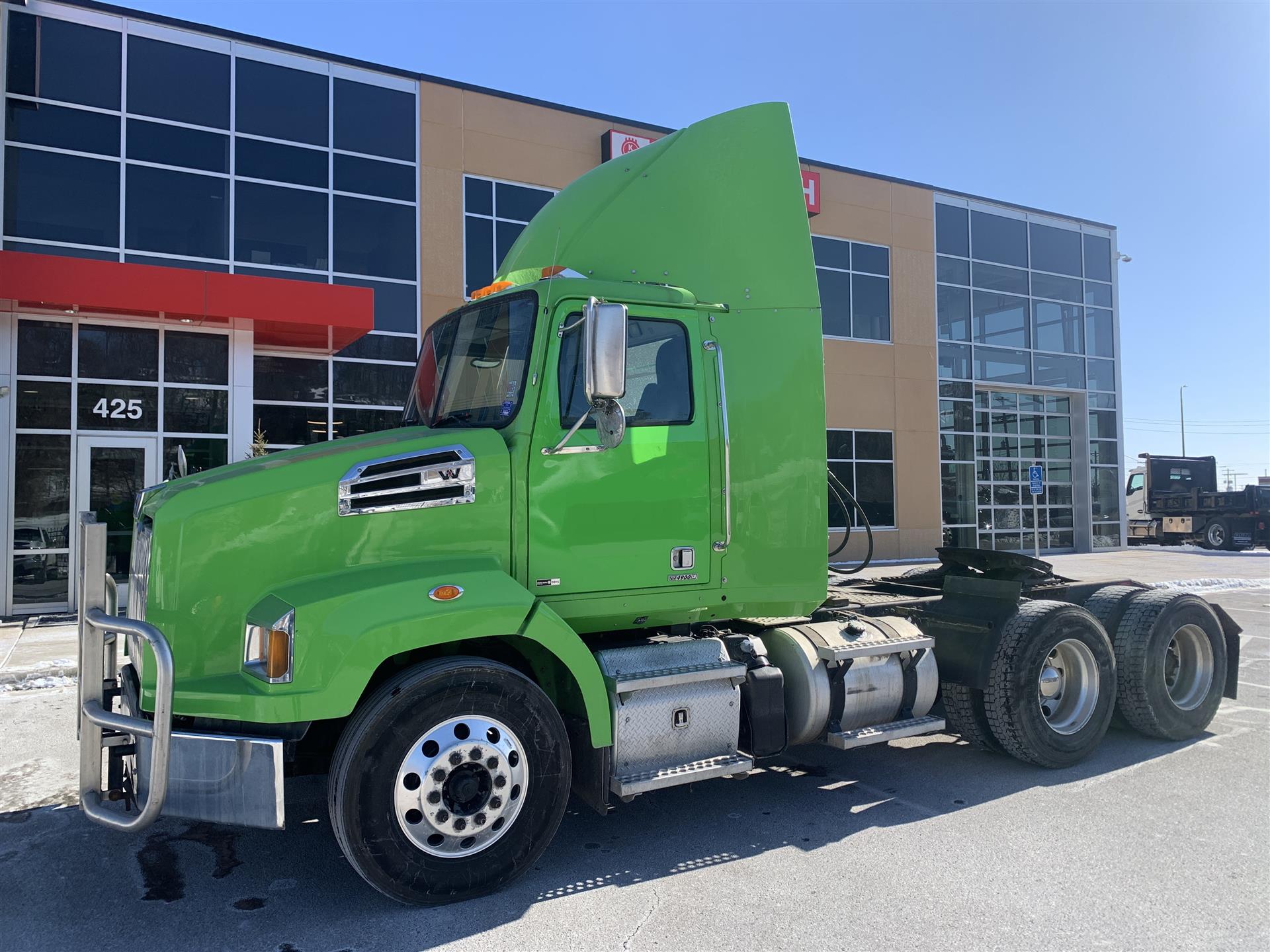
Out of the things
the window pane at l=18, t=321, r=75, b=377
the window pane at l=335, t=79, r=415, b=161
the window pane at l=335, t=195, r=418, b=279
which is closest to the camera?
the window pane at l=18, t=321, r=75, b=377

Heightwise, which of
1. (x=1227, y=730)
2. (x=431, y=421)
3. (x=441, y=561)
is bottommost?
(x=1227, y=730)

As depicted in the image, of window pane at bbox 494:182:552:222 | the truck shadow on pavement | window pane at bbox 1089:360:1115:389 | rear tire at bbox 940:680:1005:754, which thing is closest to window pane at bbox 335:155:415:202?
window pane at bbox 494:182:552:222

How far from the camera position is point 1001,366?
24203mm

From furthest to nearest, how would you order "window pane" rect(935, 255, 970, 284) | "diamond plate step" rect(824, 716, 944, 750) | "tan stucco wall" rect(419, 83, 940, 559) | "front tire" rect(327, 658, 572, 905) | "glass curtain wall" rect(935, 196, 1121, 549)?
"glass curtain wall" rect(935, 196, 1121, 549), "window pane" rect(935, 255, 970, 284), "tan stucco wall" rect(419, 83, 940, 559), "diamond plate step" rect(824, 716, 944, 750), "front tire" rect(327, 658, 572, 905)

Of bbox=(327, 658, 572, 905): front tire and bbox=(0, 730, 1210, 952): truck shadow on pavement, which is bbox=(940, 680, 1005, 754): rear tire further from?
bbox=(327, 658, 572, 905): front tire

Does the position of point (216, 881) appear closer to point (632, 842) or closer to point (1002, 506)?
point (632, 842)

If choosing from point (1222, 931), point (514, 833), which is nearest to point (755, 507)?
point (514, 833)

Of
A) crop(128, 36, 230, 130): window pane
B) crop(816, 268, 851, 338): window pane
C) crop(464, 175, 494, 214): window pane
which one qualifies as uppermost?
crop(128, 36, 230, 130): window pane

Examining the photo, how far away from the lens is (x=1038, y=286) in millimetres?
24672

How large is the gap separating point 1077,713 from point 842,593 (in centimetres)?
187

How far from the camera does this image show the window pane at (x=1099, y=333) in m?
25.8

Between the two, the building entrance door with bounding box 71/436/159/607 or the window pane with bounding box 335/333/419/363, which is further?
the window pane with bounding box 335/333/419/363

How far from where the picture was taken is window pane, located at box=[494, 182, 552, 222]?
16.9 metres

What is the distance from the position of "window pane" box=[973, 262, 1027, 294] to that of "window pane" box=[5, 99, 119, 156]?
20.0 meters
